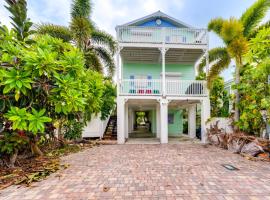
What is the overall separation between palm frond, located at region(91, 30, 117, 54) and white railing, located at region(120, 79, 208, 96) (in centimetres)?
273

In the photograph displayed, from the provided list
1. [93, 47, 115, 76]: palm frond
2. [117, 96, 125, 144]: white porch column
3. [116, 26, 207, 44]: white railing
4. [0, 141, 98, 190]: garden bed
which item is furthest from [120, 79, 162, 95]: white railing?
[0, 141, 98, 190]: garden bed

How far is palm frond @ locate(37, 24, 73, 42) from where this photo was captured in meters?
9.38

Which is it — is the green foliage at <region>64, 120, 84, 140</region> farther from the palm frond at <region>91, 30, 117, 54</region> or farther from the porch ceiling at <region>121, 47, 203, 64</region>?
the porch ceiling at <region>121, 47, 203, 64</region>

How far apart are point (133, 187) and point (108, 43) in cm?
921

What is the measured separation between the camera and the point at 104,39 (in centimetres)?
1041

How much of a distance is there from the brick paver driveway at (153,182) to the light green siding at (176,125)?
Result: 780cm

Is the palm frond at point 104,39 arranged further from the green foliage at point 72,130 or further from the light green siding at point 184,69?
the green foliage at point 72,130

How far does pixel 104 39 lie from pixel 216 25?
6668mm

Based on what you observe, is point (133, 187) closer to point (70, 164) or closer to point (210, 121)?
point (70, 164)

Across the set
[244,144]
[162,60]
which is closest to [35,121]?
[244,144]

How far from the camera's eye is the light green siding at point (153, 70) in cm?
1214

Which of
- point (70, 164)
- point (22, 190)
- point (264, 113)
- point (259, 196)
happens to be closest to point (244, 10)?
point (264, 113)

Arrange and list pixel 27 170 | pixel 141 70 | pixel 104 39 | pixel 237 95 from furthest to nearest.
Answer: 1. pixel 141 70
2. pixel 104 39
3. pixel 237 95
4. pixel 27 170

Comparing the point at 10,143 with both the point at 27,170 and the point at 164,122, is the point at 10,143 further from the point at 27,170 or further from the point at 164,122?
the point at 164,122
